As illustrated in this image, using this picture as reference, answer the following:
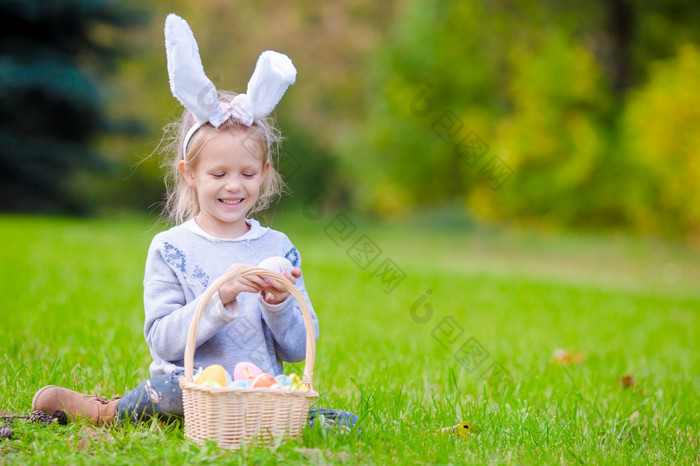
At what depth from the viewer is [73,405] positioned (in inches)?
107

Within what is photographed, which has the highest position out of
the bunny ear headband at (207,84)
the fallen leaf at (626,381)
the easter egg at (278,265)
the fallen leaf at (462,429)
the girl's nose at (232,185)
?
the bunny ear headband at (207,84)

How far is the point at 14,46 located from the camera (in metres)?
15.4

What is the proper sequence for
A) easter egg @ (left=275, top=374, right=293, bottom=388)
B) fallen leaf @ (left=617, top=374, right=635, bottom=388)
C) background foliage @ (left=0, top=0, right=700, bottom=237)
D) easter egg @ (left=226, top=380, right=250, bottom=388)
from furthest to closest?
background foliage @ (left=0, top=0, right=700, bottom=237), fallen leaf @ (left=617, top=374, right=635, bottom=388), easter egg @ (left=275, top=374, right=293, bottom=388), easter egg @ (left=226, top=380, right=250, bottom=388)

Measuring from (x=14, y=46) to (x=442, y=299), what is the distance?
12.0m

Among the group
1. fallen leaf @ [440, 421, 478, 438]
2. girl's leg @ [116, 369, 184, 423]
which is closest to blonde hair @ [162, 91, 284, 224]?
girl's leg @ [116, 369, 184, 423]

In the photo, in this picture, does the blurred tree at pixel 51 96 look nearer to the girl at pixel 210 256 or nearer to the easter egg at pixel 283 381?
the girl at pixel 210 256

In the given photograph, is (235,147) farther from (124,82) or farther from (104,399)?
(124,82)

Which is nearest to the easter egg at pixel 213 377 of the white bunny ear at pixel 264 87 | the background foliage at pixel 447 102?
the white bunny ear at pixel 264 87

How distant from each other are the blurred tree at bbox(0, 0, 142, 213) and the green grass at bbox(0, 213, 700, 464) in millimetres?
6406

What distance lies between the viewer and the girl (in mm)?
2611

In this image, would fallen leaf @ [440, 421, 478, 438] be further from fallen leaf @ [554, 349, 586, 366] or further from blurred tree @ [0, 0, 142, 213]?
blurred tree @ [0, 0, 142, 213]

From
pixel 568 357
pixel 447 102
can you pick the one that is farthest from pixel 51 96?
pixel 568 357

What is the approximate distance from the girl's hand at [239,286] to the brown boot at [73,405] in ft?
2.08

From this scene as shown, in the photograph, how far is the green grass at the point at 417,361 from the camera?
2504mm
